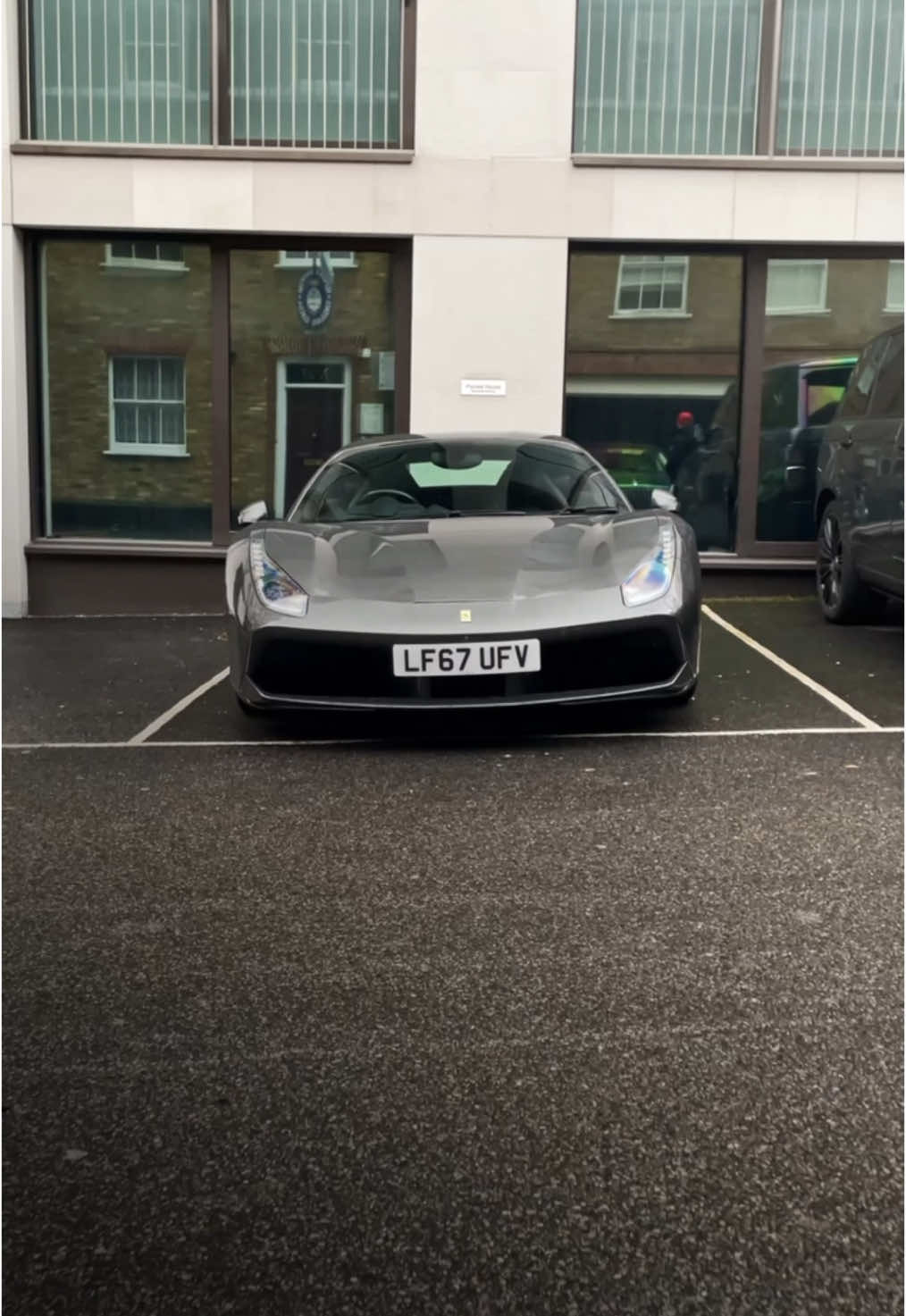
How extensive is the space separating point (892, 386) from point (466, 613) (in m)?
3.68

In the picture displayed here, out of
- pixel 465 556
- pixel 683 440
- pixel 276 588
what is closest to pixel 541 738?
pixel 465 556

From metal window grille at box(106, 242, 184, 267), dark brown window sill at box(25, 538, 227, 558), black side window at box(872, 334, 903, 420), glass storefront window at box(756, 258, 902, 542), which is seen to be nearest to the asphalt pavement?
black side window at box(872, 334, 903, 420)

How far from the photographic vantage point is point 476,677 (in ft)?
17.4

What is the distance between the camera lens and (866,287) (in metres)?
10.6

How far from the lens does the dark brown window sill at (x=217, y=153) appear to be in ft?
33.8

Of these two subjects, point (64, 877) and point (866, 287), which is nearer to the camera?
point (64, 877)

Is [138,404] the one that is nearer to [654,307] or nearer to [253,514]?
[654,307]

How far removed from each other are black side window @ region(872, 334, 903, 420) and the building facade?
2637 millimetres

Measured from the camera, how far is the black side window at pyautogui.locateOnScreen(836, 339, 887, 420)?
8273mm

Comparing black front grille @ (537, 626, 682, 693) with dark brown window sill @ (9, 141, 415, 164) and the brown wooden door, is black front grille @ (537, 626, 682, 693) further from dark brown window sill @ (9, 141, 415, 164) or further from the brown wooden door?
dark brown window sill @ (9, 141, 415, 164)

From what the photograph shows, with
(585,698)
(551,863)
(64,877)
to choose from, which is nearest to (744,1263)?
(551,863)

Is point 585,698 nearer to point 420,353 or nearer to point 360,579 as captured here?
point 360,579

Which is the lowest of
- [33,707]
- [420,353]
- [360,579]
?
[33,707]

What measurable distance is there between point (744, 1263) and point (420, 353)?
9.03m
